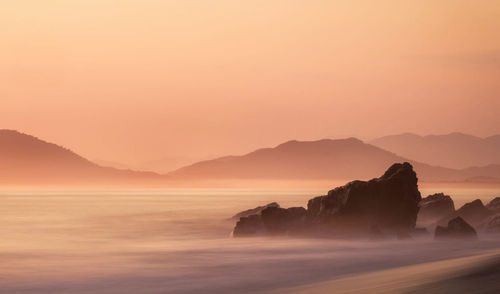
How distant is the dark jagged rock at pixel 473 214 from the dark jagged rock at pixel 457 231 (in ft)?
46.4

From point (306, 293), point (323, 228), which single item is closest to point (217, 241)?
point (323, 228)

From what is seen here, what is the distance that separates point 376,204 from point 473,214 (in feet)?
54.5

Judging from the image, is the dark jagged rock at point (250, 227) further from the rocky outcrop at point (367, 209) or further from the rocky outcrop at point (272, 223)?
the rocky outcrop at point (367, 209)

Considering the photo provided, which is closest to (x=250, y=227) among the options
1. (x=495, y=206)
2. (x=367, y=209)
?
(x=367, y=209)

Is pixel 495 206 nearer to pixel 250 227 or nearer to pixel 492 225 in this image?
pixel 492 225

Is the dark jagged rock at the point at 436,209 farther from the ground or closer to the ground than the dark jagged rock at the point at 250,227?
farther from the ground

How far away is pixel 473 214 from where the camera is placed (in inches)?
2680

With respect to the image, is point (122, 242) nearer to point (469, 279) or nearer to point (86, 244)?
point (86, 244)

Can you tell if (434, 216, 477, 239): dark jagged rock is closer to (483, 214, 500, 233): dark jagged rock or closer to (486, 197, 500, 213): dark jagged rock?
(483, 214, 500, 233): dark jagged rock

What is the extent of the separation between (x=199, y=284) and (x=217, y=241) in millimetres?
25093

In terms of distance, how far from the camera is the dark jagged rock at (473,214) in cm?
6719

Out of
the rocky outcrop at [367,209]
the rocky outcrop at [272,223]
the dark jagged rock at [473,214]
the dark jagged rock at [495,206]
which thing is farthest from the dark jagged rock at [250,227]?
the dark jagged rock at [495,206]

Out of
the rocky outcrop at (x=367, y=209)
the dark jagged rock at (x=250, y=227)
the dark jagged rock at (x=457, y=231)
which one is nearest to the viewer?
the dark jagged rock at (x=457, y=231)

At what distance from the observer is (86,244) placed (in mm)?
57844
